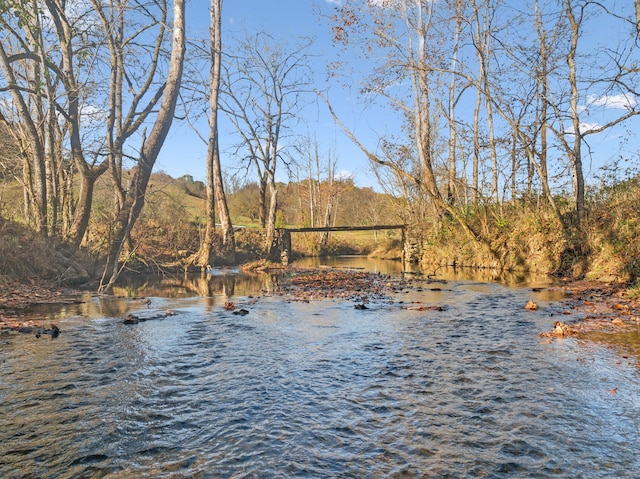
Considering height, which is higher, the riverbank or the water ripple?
the riverbank

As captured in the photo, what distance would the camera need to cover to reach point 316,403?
13.6ft

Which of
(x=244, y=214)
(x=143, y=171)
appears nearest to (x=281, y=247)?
(x=143, y=171)

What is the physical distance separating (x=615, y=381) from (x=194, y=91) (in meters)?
26.0

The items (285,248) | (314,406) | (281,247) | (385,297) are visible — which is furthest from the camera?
(285,248)

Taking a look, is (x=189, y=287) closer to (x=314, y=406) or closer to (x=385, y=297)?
(x=385, y=297)

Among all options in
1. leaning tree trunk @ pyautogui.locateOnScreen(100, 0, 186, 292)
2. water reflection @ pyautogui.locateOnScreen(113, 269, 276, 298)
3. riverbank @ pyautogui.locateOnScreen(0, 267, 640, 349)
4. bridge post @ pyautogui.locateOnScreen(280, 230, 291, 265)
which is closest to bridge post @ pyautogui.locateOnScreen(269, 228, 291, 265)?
bridge post @ pyautogui.locateOnScreen(280, 230, 291, 265)

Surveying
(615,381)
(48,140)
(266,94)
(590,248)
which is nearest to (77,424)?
(615,381)

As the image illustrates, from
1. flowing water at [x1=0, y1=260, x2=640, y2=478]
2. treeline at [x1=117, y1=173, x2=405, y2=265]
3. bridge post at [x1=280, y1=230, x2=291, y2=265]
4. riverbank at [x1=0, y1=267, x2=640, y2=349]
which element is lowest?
flowing water at [x1=0, y1=260, x2=640, y2=478]

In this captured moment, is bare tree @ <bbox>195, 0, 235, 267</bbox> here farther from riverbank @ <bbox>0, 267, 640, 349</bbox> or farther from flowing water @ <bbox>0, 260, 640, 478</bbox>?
flowing water @ <bbox>0, 260, 640, 478</bbox>

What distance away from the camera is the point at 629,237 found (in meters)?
13.3

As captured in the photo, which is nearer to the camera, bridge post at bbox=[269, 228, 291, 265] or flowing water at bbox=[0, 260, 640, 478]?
flowing water at bbox=[0, 260, 640, 478]

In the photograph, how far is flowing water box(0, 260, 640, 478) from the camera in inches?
119

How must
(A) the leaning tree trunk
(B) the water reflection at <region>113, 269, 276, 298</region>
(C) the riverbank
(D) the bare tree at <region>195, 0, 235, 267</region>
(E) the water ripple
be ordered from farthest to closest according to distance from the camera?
(D) the bare tree at <region>195, 0, 235, 267</region>
(A) the leaning tree trunk
(B) the water reflection at <region>113, 269, 276, 298</region>
(C) the riverbank
(E) the water ripple

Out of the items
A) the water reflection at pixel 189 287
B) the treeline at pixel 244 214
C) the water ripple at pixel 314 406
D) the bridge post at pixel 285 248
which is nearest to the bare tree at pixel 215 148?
the treeline at pixel 244 214
